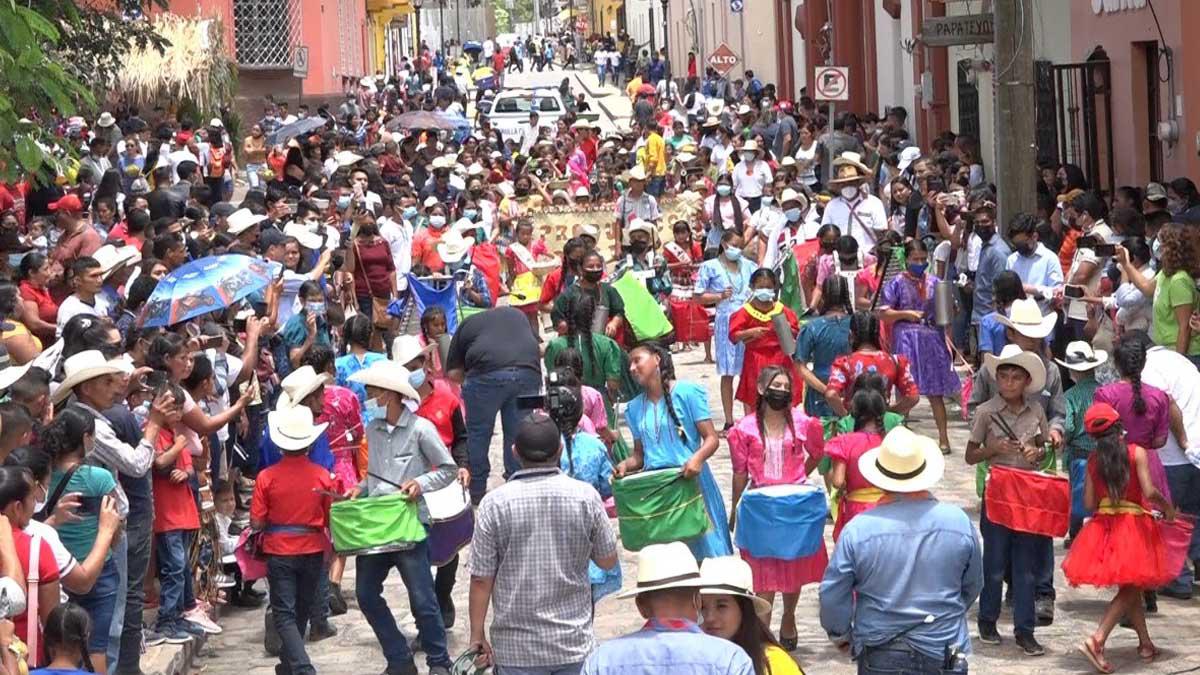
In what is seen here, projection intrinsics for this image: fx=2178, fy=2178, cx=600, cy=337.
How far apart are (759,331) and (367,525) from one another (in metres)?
5.06

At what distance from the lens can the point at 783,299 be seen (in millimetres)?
18984

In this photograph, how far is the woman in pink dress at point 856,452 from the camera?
10375mm

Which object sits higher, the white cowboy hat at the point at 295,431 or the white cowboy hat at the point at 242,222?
the white cowboy hat at the point at 242,222

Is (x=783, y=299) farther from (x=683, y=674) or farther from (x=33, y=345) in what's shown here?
(x=683, y=674)

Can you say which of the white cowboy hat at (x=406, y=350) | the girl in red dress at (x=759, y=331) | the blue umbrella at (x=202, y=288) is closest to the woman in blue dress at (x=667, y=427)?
the white cowboy hat at (x=406, y=350)

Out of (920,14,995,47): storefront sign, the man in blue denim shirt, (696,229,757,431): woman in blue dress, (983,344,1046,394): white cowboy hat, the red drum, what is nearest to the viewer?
the man in blue denim shirt

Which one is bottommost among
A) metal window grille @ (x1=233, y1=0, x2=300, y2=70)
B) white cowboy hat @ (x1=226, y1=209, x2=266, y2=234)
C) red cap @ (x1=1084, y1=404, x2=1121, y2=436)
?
red cap @ (x1=1084, y1=404, x2=1121, y2=436)

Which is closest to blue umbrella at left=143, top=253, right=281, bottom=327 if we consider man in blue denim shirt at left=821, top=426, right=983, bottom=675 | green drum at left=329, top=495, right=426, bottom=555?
green drum at left=329, top=495, right=426, bottom=555

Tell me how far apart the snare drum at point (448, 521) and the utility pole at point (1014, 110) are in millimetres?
8970

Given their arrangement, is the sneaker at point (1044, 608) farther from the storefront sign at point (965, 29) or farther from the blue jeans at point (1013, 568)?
the storefront sign at point (965, 29)

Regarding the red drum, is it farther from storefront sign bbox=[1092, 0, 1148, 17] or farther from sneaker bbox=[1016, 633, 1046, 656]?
storefront sign bbox=[1092, 0, 1148, 17]

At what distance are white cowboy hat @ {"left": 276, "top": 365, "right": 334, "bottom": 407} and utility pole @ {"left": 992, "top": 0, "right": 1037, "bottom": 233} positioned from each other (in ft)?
28.2

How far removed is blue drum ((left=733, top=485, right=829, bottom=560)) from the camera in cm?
1053

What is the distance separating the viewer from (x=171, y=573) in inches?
434
